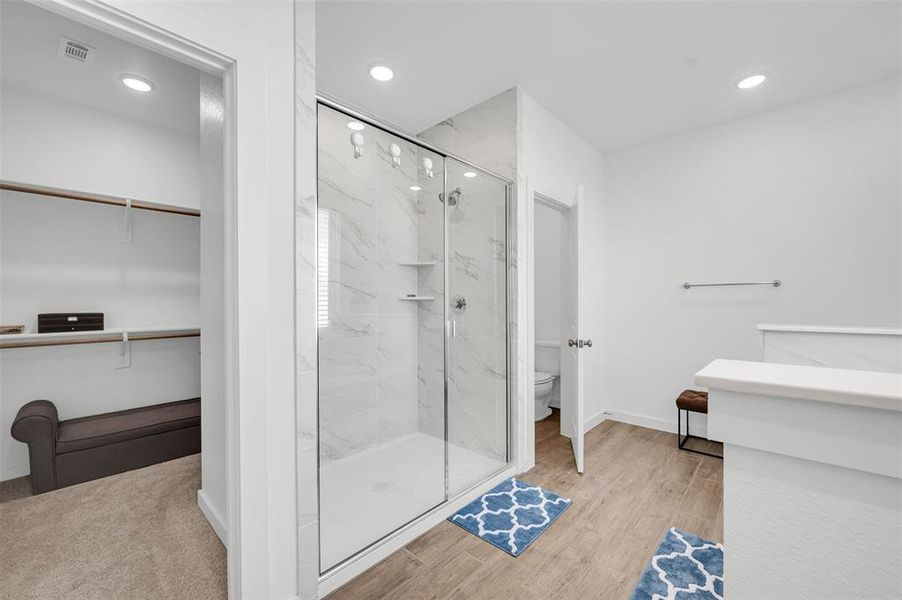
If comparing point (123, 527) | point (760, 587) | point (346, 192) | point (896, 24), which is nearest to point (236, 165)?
point (346, 192)

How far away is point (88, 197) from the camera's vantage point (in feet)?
8.09

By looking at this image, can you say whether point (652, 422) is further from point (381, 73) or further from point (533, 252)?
point (381, 73)

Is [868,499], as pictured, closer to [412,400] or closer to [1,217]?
[412,400]

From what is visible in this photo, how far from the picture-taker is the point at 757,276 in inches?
117

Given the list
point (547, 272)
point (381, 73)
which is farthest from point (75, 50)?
point (547, 272)

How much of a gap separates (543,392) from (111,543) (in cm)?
313

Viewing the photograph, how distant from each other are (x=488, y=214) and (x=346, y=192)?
3.43ft

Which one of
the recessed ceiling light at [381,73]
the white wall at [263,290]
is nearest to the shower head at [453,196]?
the recessed ceiling light at [381,73]

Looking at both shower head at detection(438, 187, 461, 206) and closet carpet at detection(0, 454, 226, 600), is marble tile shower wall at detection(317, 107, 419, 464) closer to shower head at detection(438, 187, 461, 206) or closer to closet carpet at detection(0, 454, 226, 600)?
shower head at detection(438, 187, 461, 206)

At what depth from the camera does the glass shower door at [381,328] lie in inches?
95.0

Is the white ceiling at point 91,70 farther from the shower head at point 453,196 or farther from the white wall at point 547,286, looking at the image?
the white wall at point 547,286

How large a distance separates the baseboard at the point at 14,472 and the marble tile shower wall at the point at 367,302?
188 cm

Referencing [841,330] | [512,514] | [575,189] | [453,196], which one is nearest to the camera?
[841,330]

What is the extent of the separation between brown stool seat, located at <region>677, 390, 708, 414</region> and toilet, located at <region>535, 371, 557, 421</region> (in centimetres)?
110
